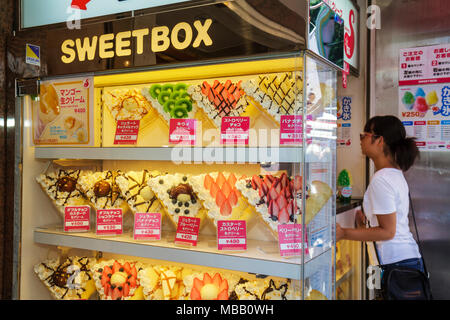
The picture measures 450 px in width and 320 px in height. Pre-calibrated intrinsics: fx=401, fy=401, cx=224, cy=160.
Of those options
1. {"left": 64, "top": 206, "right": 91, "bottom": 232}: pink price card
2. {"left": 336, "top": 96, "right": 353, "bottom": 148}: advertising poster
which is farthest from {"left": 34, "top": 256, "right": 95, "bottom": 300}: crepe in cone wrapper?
{"left": 336, "top": 96, "right": 353, "bottom": 148}: advertising poster

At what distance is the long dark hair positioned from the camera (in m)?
2.33

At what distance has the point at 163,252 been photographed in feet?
5.95

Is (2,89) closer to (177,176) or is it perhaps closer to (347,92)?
(177,176)

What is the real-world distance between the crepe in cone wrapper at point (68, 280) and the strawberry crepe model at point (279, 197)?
3.37 feet

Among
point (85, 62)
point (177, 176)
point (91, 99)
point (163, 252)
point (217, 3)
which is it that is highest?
point (217, 3)

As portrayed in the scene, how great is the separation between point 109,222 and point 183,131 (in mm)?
621

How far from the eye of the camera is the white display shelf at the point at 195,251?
157 centimetres

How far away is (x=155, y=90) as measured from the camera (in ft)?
6.68

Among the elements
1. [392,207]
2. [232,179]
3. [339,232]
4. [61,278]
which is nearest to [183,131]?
[232,179]

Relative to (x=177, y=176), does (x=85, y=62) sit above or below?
above

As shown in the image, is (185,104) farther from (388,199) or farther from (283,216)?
(388,199)

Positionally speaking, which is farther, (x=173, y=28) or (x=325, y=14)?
(x=173, y=28)
